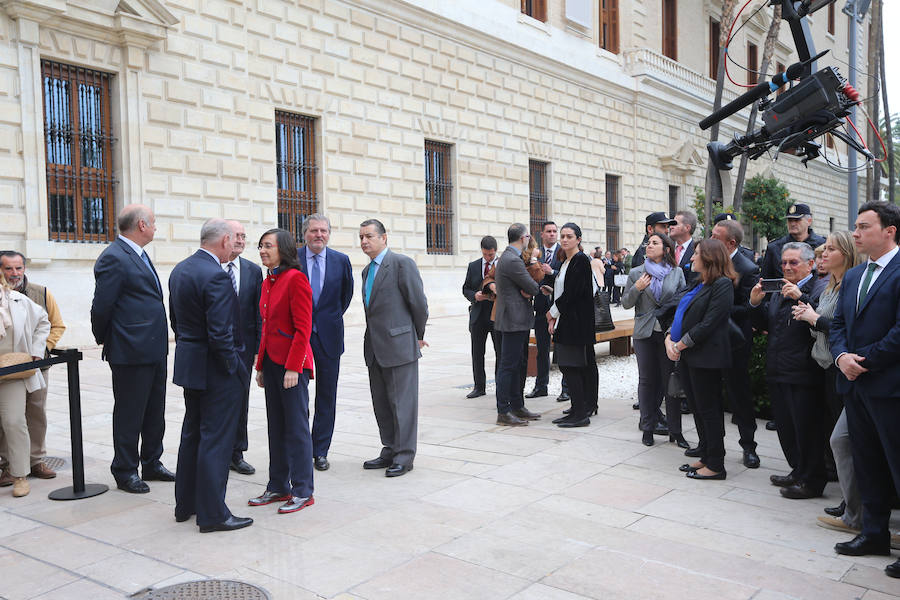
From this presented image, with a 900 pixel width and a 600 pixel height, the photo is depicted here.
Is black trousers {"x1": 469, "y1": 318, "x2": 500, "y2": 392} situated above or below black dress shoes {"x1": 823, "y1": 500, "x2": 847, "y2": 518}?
above

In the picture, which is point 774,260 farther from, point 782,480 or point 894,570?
point 894,570

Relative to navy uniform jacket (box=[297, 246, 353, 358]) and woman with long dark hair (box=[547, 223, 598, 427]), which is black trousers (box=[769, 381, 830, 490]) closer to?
woman with long dark hair (box=[547, 223, 598, 427])

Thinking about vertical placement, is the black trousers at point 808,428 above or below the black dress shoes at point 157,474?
above

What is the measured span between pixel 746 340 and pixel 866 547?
2.29m

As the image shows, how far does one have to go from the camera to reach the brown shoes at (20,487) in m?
4.99

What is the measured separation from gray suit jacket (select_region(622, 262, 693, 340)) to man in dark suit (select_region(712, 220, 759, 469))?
1.54ft

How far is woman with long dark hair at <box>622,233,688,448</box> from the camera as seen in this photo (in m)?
6.35

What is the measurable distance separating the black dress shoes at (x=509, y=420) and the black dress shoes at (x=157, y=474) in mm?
2989

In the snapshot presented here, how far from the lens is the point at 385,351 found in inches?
218

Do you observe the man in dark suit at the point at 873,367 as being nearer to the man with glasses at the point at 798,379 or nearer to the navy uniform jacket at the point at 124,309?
the man with glasses at the point at 798,379

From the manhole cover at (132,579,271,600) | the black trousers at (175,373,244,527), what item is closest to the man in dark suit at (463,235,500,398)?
the black trousers at (175,373,244,527)

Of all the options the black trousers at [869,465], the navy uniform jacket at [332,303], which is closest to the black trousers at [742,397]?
the black trousers at [869,465]

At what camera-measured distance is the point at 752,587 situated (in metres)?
3.44

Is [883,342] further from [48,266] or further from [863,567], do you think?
[48,266]
